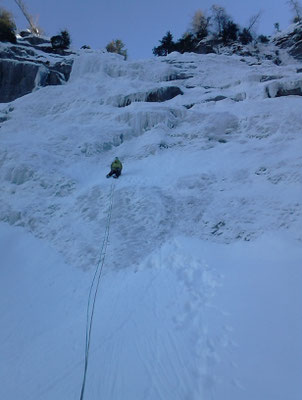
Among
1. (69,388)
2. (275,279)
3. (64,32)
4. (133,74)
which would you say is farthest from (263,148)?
(64,32)

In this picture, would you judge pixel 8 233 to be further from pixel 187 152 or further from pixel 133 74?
pixel 133 74

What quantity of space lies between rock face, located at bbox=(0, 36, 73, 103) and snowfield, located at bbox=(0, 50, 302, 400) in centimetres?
597

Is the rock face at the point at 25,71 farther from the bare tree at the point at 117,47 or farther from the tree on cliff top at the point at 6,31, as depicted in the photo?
the bare tree at the point at 117,47

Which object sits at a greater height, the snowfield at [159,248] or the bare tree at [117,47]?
the bare tree at [117,47]

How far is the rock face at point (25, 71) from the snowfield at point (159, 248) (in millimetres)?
5971

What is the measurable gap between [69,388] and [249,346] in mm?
2472

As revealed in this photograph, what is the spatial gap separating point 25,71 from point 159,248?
19.6 meters

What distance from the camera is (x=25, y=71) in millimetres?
20203

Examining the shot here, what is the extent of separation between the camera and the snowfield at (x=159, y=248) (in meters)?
3.69

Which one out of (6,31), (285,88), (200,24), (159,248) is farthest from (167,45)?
(159,248)

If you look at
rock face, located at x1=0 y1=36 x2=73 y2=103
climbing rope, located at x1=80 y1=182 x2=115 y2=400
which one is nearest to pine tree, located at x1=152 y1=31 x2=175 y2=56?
rock face, located at x1=0 y1=36 x2=73 y2=103

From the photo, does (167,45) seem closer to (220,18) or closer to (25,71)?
(220,18)

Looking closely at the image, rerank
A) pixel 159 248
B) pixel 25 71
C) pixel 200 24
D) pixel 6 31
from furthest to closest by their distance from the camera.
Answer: pixel 200 24, pixel 6 31, pixel 25 71, pixel 159 248

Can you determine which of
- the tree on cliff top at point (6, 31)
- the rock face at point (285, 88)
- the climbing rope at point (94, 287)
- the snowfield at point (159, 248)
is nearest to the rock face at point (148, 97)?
the snowfield at point (159, 248)
